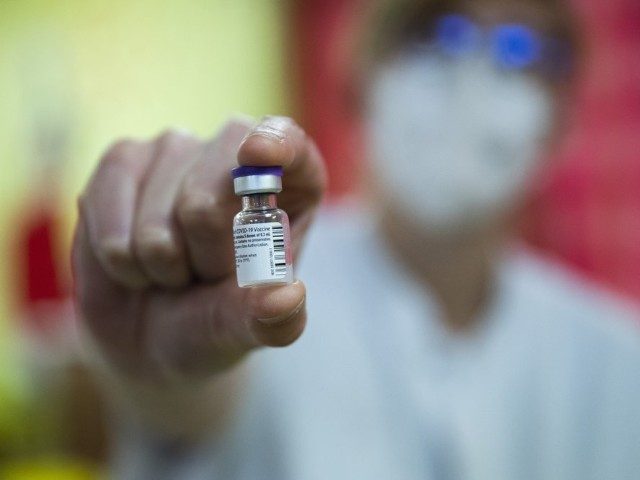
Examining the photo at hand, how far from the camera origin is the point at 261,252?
1.14 feet

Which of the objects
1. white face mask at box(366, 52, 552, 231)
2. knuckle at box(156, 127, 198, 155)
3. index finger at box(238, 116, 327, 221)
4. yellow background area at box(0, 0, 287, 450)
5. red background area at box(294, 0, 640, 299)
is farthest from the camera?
yellow background area at box(0, 0, 287, 450)

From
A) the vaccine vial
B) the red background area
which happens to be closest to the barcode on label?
the vaccine vial

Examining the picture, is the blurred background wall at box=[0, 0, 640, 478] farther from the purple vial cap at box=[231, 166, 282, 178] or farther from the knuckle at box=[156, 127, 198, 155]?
the purple vial cap at box=[231, 166, 282, 178]

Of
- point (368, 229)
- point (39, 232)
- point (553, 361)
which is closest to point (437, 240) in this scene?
point (368, 229)

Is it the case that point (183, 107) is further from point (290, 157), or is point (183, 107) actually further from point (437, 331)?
point (290, 157)

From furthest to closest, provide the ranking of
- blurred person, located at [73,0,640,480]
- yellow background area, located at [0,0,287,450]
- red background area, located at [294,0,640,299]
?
yellow background area, located at [0,0,287,450] → red background area, located at [294,0,640,299] → blurred person, located at [73,0,640,480]

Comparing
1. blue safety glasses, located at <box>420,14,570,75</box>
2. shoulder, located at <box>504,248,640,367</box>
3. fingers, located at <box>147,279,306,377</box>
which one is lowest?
shoulder, located at <box>504,248,640,367</box>

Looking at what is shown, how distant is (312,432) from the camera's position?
793 millimetres

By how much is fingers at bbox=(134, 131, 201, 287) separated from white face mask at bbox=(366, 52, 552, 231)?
1.66 ft

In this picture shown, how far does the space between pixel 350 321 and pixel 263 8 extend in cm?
127

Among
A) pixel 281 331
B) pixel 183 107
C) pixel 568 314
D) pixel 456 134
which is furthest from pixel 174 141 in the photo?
pixel 183 107

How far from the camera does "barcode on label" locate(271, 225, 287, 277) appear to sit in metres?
0.35

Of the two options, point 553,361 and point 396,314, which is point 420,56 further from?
point 553,361

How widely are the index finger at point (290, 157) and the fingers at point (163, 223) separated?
0.24 ft
